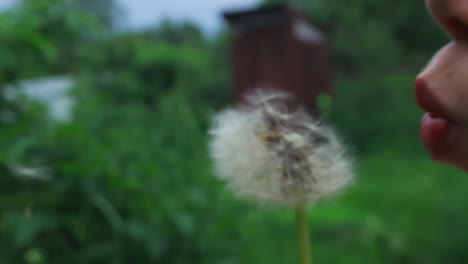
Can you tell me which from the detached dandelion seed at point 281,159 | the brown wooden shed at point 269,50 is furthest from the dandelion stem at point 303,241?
the brown wooden shed at point 269,50

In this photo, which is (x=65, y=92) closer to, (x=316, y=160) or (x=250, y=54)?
(x=316, y=160)

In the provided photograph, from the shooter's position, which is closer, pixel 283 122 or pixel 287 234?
pixel 283 122

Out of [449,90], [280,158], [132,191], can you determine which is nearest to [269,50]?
[132,191]

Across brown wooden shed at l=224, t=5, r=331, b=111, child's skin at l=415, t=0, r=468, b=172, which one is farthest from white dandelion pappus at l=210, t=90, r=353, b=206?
brown wooden shed at l=224, t=5, r=331, b=111

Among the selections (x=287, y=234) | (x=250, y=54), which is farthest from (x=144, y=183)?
(x=250, y=54)

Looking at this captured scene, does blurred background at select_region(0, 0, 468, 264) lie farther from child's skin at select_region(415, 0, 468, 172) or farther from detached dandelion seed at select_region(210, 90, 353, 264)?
child's skin at select_region(415, 0, 468, 172)

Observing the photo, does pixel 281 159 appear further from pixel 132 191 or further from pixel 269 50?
pixel 269 50
